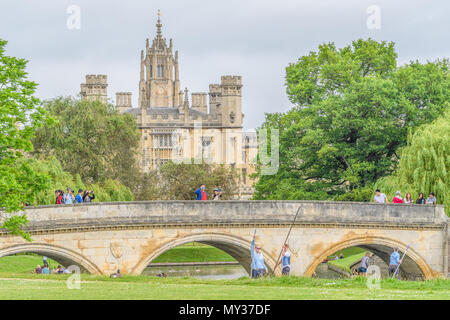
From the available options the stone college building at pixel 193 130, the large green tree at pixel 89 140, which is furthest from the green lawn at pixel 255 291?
the stone college building at pixel 193 130

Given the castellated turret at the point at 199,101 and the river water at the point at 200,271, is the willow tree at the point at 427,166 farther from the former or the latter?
the castellated turret at the point at 199,101

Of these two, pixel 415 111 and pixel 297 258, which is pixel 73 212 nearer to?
pixel 297 258

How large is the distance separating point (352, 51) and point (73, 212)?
23.5 meters

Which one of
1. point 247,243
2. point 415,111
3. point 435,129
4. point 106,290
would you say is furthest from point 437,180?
point 106,290

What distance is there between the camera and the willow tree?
41.8 metres

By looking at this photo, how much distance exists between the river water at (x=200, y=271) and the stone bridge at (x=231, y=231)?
40.2 ft

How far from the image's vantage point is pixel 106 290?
2111cm

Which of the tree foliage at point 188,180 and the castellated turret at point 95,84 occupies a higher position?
the castellated turret at point 95,84

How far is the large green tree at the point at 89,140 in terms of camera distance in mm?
48875


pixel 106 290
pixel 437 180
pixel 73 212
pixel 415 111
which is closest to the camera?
pixel 106 290

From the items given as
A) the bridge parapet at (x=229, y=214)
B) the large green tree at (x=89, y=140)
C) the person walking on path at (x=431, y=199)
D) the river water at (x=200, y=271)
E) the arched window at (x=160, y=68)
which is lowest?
the river water at (x=200, y=271)

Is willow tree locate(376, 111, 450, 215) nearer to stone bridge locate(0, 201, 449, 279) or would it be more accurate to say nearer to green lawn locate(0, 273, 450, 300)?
stone bridge locate(0, 201, 449, 279)

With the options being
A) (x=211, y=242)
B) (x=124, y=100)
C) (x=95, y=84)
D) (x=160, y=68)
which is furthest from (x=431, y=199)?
(x=160, y=68)

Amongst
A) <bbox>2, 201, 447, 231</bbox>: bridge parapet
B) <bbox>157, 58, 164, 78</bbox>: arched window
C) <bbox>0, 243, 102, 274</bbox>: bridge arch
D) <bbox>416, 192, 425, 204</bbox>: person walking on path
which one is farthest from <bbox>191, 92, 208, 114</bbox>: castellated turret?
<bbox>0, 243, 102, 274</bbox>: bridge arch
